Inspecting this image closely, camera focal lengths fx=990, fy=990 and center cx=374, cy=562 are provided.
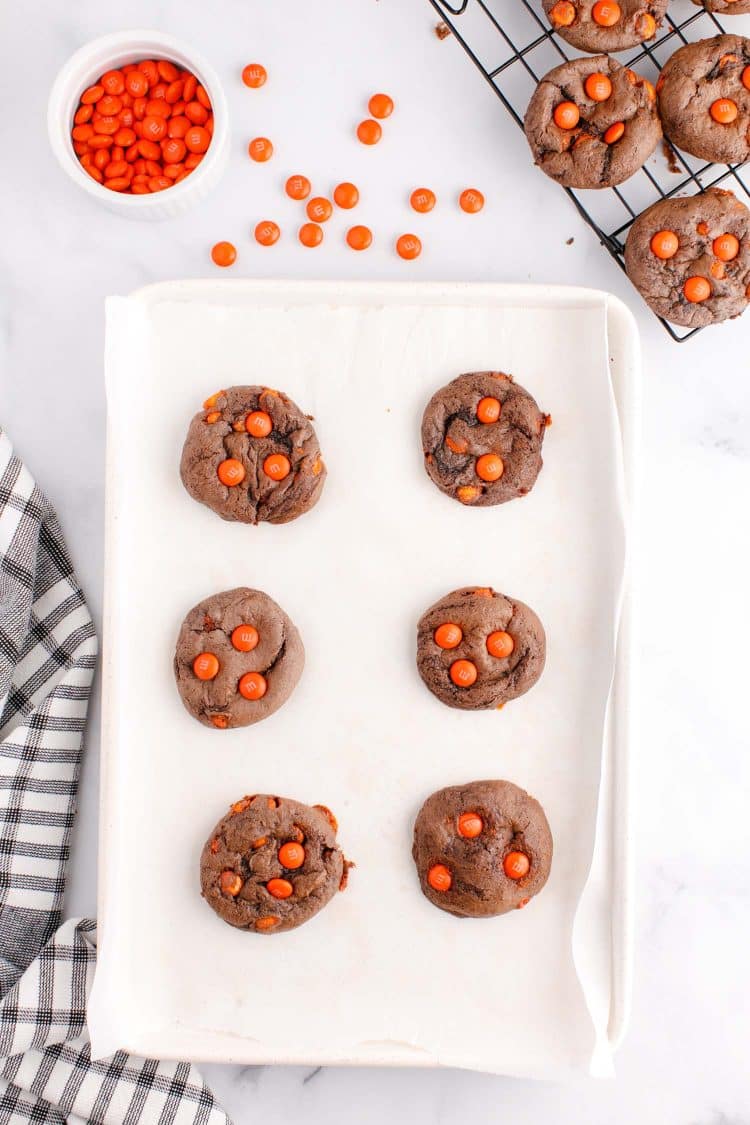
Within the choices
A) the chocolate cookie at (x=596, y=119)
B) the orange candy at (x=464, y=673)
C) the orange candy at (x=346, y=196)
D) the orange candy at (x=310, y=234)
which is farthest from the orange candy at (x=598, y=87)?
the orange candy at (x=464, y=673)

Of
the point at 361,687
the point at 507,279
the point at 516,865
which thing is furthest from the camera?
the point at 507,279

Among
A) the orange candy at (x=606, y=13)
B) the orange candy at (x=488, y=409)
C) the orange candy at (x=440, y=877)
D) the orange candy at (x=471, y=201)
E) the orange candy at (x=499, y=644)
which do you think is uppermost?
the orange candy at (x=606, y=13)

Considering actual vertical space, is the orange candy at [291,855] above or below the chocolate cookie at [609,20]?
below

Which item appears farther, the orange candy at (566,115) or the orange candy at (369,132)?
the orange candy at (369,132)

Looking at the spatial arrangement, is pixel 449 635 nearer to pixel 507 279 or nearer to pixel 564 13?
pixel 507 279

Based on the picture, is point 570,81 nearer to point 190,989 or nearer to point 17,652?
point 17,652

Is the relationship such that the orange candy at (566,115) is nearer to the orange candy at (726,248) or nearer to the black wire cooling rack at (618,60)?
the black wire cooling rack at (618,60)

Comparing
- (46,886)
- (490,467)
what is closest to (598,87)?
(490,467)
